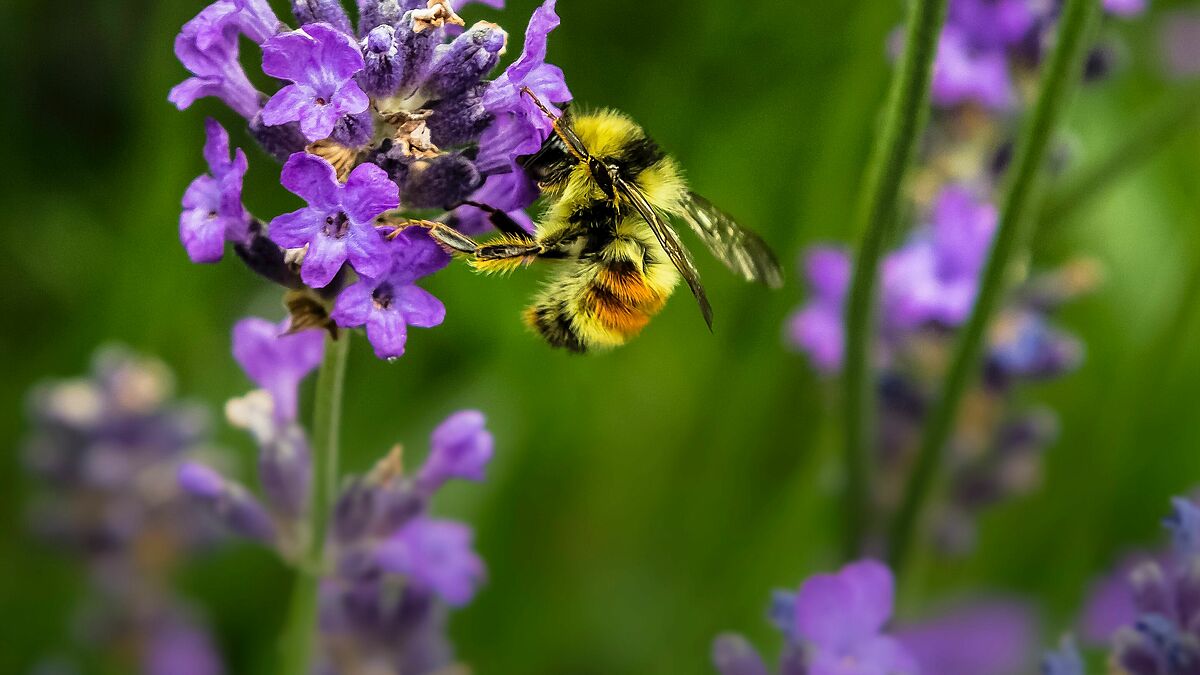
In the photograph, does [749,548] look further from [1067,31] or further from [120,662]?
[1067,31]

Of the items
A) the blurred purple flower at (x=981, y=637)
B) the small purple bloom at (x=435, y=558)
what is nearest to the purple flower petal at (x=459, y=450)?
the small purple bloom at (x=435, y=558)

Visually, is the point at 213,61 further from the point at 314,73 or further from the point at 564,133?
the point at 564,133

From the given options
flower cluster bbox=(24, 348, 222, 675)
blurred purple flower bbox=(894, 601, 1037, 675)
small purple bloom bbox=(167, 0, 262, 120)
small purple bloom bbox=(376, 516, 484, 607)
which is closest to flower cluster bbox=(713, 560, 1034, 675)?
small purple bloom bbox=(376, 516, 484, 607)

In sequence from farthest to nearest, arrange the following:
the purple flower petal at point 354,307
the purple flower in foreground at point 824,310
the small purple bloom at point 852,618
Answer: the purple flower in foreground at point 824,310 → the small purple bloom at point 852,618 → the purple flower petal at point 354,307

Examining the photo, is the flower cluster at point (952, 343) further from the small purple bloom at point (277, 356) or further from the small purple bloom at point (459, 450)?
the small purple bloom at point (277, 356)

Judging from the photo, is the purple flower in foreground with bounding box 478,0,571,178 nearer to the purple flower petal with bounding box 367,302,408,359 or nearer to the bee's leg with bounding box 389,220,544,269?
the bee's leg with bounding box 389,220,544,269
